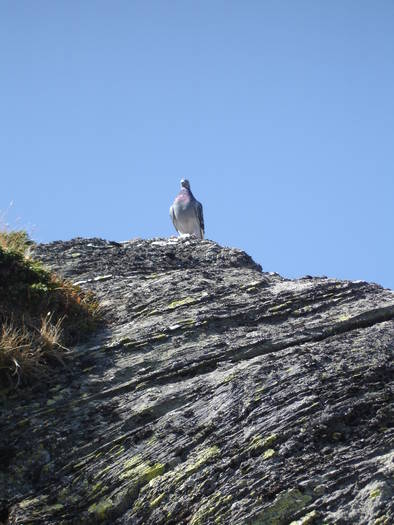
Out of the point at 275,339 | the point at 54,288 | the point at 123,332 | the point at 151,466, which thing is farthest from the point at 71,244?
the point at 151,466

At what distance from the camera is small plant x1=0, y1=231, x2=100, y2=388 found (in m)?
10.7

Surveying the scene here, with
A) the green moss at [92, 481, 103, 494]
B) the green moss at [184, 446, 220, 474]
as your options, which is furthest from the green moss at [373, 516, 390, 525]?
the green moss at [92, 481, 103, 494]

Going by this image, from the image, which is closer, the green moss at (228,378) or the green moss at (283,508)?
the green moss at (283,508)

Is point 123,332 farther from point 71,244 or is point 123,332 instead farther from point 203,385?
point 71,244

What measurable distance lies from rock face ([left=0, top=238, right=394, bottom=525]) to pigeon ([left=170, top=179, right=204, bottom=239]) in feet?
44.0

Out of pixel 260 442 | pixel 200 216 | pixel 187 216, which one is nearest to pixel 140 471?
pixel 260 442

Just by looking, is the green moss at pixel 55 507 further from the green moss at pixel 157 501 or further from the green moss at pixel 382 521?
the green moss at pixel 382 521

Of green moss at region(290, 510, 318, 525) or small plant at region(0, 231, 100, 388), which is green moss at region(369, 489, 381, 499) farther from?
small plant at region(0, 231, 100, 388)

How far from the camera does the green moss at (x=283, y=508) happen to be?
8117mm

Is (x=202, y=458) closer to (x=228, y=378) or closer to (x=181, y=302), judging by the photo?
(x=228, y=378)

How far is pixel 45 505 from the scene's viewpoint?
8844 millimetres

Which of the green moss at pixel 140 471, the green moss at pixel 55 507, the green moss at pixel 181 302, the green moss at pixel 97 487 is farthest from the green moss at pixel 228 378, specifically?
the green moss at pixel 55 507

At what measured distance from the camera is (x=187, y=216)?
86.7 feet

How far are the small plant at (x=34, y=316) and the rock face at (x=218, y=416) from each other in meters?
0.33
